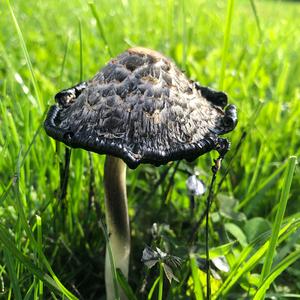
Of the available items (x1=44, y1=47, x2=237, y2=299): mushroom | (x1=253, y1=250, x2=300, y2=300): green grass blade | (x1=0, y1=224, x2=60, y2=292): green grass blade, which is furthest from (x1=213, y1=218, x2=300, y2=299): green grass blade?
(x1=0, y1=224, x2=60, y2=292): green grass blade

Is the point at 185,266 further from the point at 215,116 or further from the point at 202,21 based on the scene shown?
the point at 202,21

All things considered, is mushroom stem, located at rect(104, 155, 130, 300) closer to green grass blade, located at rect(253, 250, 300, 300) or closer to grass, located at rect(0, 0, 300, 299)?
grass, located at rect(0, 0, 300, 299)

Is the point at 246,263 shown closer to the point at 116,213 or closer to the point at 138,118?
the point at 116,213

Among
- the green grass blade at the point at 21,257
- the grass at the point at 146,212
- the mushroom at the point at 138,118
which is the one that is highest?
the mushroom at the point at 138,118

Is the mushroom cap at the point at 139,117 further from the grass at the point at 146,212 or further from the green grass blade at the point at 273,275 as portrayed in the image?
the green grass blade at the point at 273,275

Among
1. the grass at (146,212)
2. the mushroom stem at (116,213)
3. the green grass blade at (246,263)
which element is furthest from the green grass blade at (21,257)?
the green grass blade at (246,263)

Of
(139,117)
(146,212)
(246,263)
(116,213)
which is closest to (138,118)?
(139,117)
